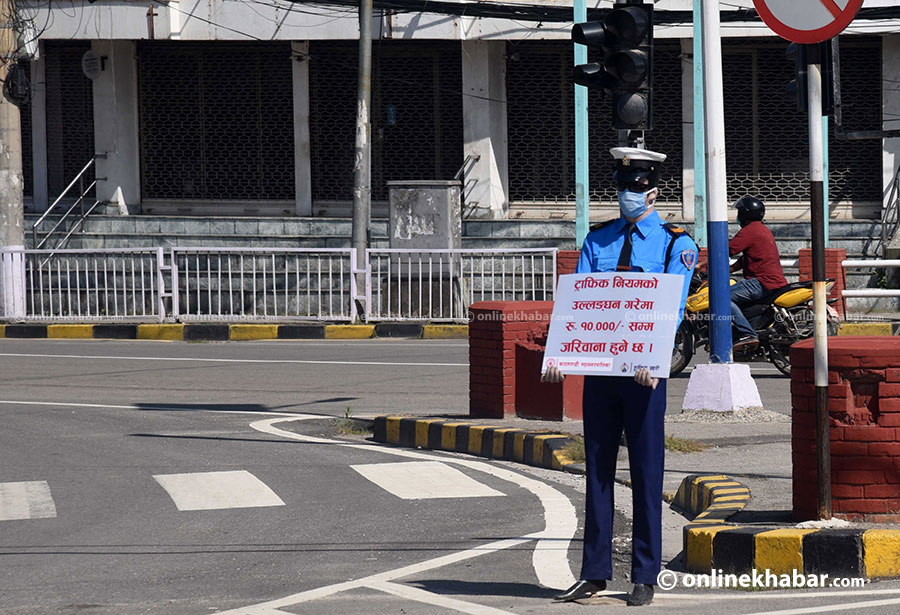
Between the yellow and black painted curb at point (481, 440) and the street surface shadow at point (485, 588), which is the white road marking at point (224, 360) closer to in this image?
the yellow and black painted curb at point (481, 440)

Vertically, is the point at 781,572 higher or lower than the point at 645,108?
lower

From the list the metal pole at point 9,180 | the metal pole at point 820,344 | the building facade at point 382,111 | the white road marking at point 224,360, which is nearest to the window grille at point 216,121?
the building facade at point 382,111

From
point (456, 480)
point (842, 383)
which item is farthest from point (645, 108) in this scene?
point (842, 383)

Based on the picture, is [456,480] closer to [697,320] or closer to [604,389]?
[604,389]

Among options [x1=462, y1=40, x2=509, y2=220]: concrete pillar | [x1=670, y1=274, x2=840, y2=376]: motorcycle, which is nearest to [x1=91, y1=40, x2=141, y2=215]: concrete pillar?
[x1=462, y1=40, x2=509, y2=220]: concrete pillar

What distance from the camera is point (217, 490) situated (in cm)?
903

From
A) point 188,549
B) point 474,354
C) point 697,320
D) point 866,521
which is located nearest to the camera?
point 866,521

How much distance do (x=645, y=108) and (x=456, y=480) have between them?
275cm

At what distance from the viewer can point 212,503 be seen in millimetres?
8602

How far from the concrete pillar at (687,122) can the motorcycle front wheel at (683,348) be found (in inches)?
434

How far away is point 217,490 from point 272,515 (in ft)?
3.07

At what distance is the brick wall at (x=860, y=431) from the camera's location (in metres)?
6.45

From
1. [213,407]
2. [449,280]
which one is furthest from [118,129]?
[213,407]

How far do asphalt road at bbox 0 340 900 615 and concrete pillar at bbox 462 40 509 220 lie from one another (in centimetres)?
1103
